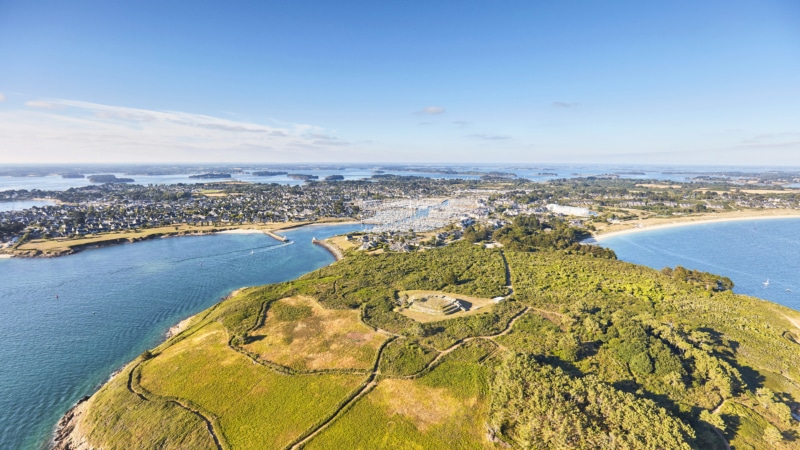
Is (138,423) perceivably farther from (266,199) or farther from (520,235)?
(266,199)

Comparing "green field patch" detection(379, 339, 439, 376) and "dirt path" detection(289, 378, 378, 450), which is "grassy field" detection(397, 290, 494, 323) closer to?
"green field patch" detection(379, 339, 439, 376)

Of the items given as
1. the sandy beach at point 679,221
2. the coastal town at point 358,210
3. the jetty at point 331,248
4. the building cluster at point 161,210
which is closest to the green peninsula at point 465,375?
the jetty at point 331,248

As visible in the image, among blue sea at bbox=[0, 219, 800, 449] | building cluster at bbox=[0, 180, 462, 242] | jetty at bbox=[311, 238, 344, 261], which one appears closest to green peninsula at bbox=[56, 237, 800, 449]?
blue sea at bbox=[0, 219, 800, 449]

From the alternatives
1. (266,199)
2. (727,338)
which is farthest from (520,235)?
(266,199)

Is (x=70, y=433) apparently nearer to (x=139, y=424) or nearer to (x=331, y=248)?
(x=139, y=424)

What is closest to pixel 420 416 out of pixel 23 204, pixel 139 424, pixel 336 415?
pixel 336 415
